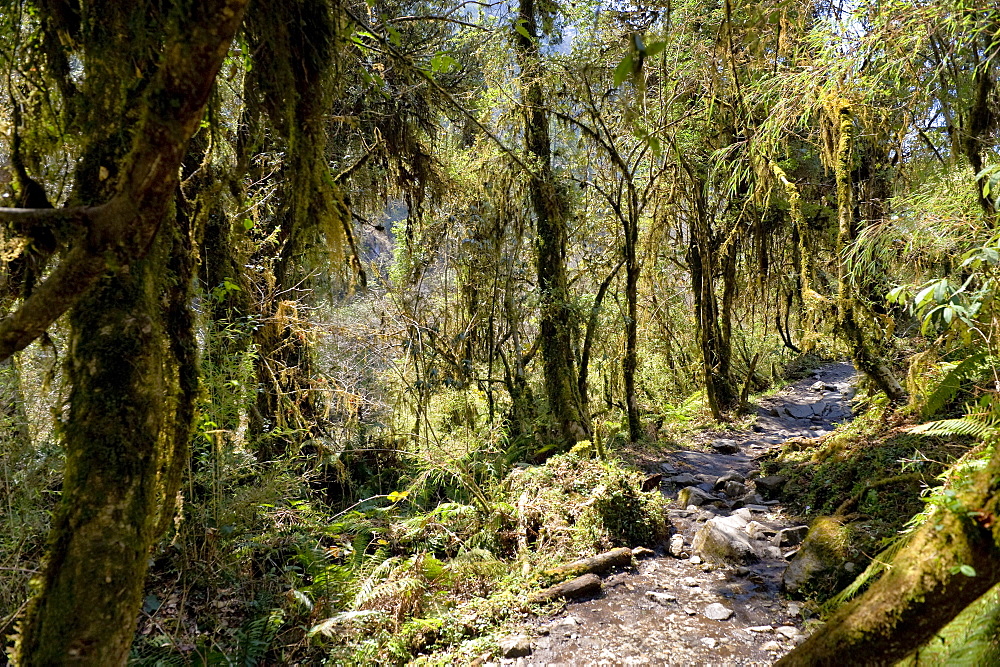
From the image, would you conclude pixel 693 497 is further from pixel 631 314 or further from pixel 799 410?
pixel 799 410

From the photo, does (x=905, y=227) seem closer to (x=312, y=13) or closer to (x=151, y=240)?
(x=312, y=13)

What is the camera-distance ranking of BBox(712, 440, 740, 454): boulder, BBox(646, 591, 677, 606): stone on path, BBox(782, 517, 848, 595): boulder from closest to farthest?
BBox(782, 517, 848, 595): boulder, BBox(646, 591, 677, 606): stone on path, BBox(712, 440, 740, 454): boulder

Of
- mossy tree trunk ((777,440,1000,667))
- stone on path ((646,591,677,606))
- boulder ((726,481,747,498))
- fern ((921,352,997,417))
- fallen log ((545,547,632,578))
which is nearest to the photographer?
mossy tree trunk ((777,440,1000,667))

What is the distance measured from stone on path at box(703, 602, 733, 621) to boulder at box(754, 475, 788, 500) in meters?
2.73

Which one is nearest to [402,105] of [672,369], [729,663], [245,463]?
[245,463]

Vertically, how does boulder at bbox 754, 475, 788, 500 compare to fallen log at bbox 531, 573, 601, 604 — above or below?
above

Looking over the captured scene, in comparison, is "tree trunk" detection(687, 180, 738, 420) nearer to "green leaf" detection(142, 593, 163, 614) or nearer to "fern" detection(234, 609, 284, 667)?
"fern" detection(234, 609, 284, 667)

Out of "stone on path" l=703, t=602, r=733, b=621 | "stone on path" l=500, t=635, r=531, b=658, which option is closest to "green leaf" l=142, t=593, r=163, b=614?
"stone on path" l=500, t=635, r=531, b=658

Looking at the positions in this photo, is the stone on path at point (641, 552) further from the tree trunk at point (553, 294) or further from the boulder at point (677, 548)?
the tree trunk at point (553, 294)

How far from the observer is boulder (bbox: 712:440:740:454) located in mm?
8969

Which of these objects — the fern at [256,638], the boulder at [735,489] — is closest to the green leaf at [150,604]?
the fern at [256,638]

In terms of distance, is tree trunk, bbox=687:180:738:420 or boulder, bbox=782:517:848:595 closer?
boulder, bbox=782:517:848:595

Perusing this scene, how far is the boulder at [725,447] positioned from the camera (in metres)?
8.97

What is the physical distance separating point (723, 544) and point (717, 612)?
100 centimetres
